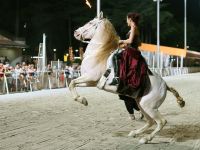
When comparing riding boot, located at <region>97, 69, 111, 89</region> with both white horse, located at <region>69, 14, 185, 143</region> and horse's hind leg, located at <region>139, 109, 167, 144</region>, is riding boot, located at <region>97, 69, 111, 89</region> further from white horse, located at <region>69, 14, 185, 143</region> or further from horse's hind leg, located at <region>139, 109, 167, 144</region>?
horse's hind leg, located at <region>139, 109, 167, 144</region>

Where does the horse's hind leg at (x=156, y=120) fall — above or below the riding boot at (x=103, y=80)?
below

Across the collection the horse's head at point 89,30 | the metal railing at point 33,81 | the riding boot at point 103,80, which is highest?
the horse's head at point 89,30

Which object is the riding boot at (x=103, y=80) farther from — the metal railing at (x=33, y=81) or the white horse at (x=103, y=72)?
the metal railing at (x=33, y=81)

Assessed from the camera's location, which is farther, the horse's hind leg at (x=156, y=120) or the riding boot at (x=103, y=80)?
the riding boot at (x=103, y=80)

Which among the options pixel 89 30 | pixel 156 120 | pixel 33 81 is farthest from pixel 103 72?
pixel 33 81

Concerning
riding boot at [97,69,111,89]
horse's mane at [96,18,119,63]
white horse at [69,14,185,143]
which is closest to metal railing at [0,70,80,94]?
white horse at [69,14,185,143]

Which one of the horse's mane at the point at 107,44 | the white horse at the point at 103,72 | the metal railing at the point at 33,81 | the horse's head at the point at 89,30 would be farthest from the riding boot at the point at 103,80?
the metal railing at the point at 33,81

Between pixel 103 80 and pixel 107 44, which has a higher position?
pixel 107 44

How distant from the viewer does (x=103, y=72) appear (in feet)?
30.1

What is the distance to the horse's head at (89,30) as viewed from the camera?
9594 millimetres

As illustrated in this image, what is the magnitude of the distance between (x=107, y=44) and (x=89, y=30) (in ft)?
1.81

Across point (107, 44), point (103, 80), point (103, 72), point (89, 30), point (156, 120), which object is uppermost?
point (89, 30)

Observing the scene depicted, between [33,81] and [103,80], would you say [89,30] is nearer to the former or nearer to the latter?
[103,80]

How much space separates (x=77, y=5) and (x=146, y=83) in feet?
199
